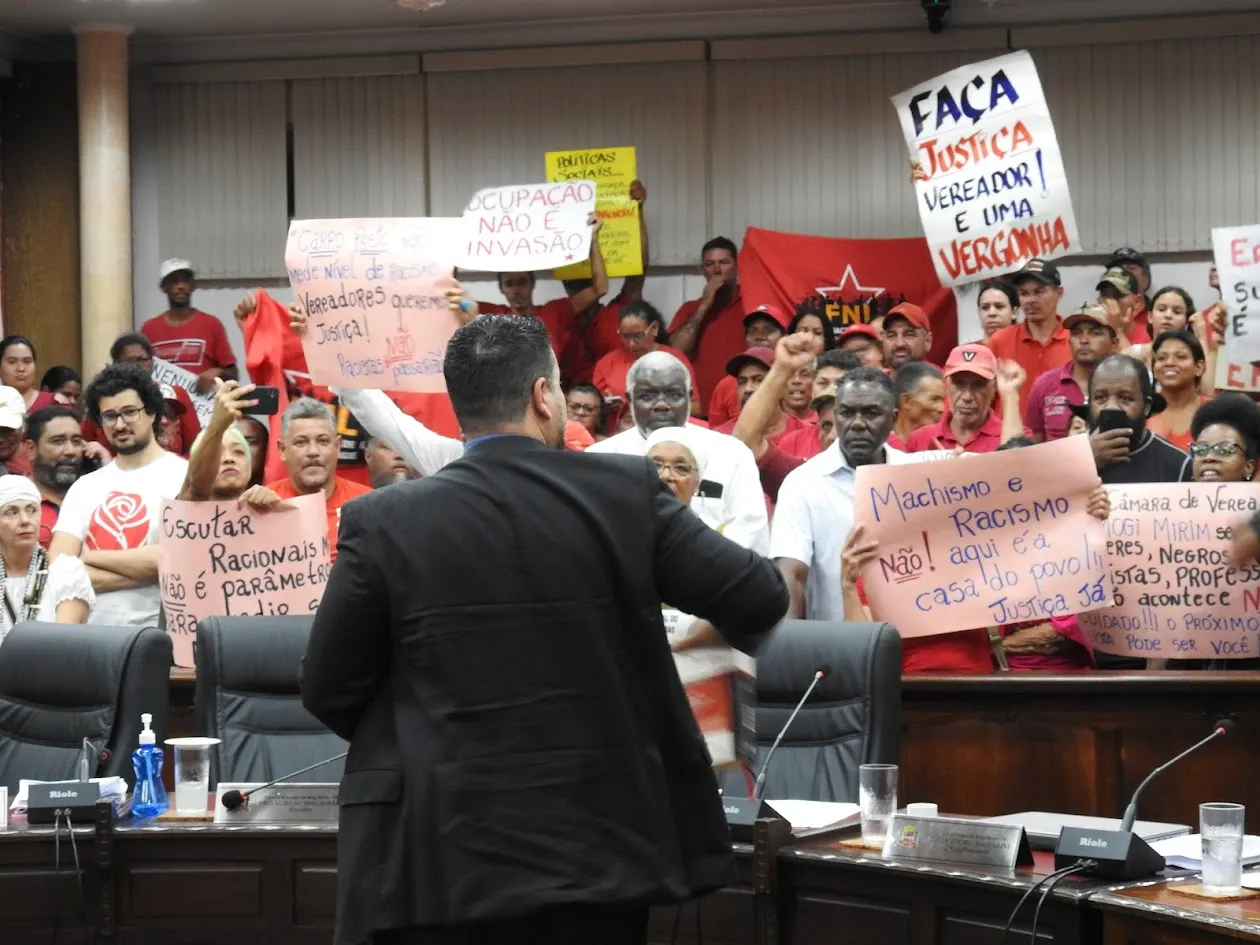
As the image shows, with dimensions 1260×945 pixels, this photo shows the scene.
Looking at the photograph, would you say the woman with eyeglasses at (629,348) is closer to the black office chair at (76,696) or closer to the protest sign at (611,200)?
the protest sign at (611,200)

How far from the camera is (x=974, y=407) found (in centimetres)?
712

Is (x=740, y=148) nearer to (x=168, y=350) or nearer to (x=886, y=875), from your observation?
(x=168, y=350)

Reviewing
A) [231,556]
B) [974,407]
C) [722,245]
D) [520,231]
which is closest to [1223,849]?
[231,556]

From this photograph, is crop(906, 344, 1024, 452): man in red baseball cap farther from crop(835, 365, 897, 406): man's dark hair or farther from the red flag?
the red flag

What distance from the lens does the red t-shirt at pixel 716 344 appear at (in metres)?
11.1

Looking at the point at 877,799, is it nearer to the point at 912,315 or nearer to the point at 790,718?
the point at 790,718

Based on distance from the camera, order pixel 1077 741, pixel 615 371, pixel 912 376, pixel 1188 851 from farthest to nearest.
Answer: pixel 615 371, pixel 912 376, pixel 1077 741, pixel 1188 851

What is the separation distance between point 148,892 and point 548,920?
6.13ft

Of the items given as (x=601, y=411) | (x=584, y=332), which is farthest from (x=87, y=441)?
(x=584, y=332)

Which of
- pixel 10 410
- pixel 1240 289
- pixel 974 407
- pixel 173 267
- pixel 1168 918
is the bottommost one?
pixel 1168 918

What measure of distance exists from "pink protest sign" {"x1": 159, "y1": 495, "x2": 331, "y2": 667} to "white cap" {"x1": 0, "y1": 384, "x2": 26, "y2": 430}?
2.49 metres

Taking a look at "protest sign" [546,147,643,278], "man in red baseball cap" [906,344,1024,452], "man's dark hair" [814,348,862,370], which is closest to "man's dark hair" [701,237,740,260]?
"protest sign" [546,147,643,278]

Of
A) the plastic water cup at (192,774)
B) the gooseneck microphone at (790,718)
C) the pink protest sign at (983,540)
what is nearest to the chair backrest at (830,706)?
the gooseneck microphone at (790,718)

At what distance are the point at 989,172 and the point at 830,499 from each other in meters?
3.37
